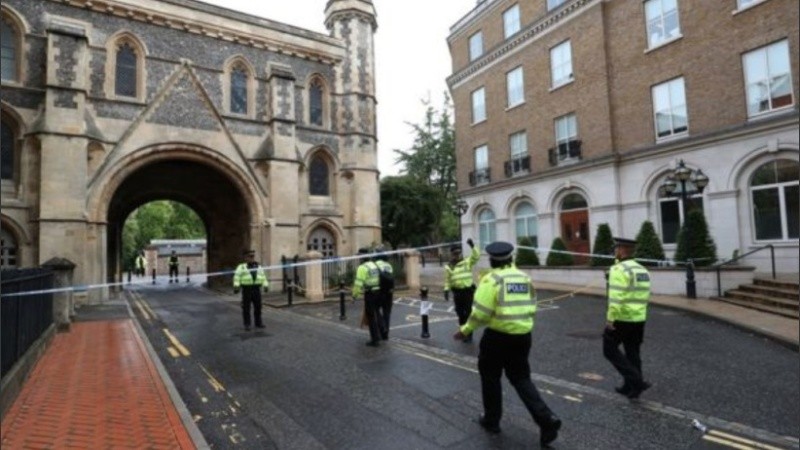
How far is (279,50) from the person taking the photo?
24062mm

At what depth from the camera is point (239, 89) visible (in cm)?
2283

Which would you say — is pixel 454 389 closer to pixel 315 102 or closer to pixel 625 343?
pixel 625 343

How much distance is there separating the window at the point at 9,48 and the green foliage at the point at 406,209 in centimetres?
2229

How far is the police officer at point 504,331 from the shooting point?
4.97m

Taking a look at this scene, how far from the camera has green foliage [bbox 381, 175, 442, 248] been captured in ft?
116

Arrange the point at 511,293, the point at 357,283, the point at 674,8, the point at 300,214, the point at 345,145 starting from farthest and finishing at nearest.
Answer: the point at 345,145 → the point at 300,214 → the point at 674,8 → the point at 357,283 → the point at 511,293

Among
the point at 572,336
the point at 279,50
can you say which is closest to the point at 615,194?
the point at 572,336

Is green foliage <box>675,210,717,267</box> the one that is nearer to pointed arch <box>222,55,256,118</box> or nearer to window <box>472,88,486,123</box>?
window <box>472,88,486,123</box>

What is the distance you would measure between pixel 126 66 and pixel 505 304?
2081cm

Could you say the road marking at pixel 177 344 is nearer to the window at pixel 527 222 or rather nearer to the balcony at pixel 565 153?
the window at pixel 527 222

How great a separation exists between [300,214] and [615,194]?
560 inches

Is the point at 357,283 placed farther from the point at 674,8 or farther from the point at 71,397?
the point at 674,8

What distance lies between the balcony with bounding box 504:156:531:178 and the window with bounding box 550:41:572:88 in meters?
3.79

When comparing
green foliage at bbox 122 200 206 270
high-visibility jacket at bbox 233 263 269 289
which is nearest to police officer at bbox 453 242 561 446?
high-visibility jacket at bbox 233 263 269 289
